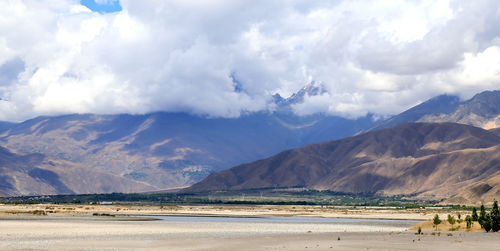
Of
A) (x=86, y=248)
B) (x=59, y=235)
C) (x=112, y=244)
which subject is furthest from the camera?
(x=59, y=235)

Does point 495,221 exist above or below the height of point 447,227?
above

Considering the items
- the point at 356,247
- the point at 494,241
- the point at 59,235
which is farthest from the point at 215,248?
the point at 494,241

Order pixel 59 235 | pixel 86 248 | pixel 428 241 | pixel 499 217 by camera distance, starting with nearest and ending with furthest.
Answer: pixel 86 248 < pixel 428 241 < pixel 59 235 < pixel 499 217

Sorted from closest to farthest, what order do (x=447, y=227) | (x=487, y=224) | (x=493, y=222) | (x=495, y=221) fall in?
(x=495, y=221)
(x=493, y=222)
(x=487, y=224)
(x=447, y=227)

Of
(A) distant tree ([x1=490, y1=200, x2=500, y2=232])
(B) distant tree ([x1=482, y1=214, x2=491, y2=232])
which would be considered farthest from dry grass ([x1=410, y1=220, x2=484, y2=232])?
(A) distant tree ([x1=490, y1=200, x2=500, y2=232])

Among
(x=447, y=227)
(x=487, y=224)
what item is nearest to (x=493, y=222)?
(x=487, y=224)

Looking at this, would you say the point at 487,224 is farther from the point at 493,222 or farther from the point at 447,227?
the point at 447,227

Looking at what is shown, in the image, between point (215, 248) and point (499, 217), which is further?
point (499, 217)

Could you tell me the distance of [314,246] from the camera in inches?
2746

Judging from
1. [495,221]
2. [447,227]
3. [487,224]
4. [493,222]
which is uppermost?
[495,221]

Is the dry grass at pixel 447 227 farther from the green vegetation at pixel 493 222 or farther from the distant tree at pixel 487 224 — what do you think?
the green vegetation at pixel 493 222

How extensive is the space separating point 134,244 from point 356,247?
25.1 metres

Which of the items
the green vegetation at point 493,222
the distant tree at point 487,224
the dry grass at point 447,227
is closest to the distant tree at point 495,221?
the green vegetation at point 493,222

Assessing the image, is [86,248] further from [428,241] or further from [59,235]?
[428,241]
